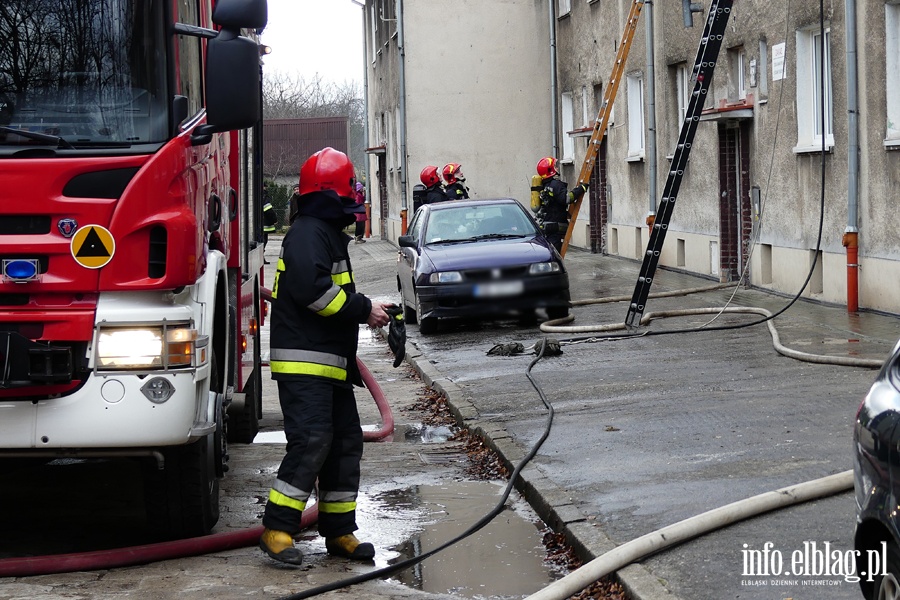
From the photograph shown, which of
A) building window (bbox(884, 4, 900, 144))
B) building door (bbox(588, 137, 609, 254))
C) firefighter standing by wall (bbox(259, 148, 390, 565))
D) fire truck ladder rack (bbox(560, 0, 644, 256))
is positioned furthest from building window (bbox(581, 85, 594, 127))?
firefighter standing by wall (bbox(259, 148, 390, 565))

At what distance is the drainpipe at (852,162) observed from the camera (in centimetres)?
1441

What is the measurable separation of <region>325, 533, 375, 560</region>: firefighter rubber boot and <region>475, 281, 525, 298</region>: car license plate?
29.5 feet

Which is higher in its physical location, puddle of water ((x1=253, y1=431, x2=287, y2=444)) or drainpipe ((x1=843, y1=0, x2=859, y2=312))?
drainpipe ((x1=843, y1=0, x2=859, y2=312))

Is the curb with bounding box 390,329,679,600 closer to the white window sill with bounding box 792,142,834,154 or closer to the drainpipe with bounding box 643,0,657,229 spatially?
the white window sill with bounding box 792,142,834,154

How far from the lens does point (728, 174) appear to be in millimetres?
19203

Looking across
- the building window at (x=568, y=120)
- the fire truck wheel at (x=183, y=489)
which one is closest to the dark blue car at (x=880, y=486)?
the fire truck wheel at (x=183, y=489)

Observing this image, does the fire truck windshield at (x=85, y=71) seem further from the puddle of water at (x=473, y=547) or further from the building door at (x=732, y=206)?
the building door at (x=732, y=206)

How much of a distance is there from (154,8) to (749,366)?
6707mm

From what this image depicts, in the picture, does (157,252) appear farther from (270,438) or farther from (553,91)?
(553,91)

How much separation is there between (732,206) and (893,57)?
5.55m

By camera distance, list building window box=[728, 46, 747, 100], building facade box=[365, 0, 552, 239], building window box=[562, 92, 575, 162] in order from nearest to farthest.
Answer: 1. building window box=[728, 46, 747, 100]
2. building window box=[562, 92, 575, 162]
3. building facade box=[365, 0, 552, 239]

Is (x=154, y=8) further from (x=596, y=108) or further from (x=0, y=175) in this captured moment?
(x=596, y=108)

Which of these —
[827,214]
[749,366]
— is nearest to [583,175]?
[827,214]

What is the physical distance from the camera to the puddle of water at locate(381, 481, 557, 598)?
5.80m
